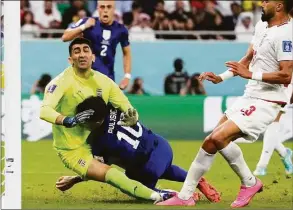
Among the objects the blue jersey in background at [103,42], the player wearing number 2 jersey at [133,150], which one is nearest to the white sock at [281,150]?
the blue jersey in background at [103,42]

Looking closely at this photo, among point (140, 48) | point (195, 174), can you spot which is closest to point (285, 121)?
point (140, 48)

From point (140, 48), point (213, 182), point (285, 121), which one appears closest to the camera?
point (213, 182)

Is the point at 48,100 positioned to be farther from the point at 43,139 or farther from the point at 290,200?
the point at 43,139

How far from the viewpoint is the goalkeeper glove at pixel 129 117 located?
9633 millimetres

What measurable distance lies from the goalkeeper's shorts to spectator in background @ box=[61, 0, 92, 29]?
9404mm

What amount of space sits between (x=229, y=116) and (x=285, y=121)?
7.78 m

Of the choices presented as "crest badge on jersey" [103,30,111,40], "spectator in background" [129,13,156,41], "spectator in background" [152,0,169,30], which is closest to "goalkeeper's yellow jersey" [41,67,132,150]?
"crest badge on jersey" [103,30,111,40]

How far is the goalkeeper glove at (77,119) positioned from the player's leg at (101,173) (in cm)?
44

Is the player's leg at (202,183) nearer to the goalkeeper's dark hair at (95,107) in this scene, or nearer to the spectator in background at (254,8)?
the goalkeeper's dark hair at (95,107)

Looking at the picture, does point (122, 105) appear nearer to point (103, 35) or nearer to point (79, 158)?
point (79, 158)

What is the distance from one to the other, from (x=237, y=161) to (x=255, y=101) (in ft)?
1.89

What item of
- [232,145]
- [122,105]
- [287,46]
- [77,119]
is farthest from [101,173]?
[287,46]

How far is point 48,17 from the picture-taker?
752 inches

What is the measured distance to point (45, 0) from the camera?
63.2 feet
